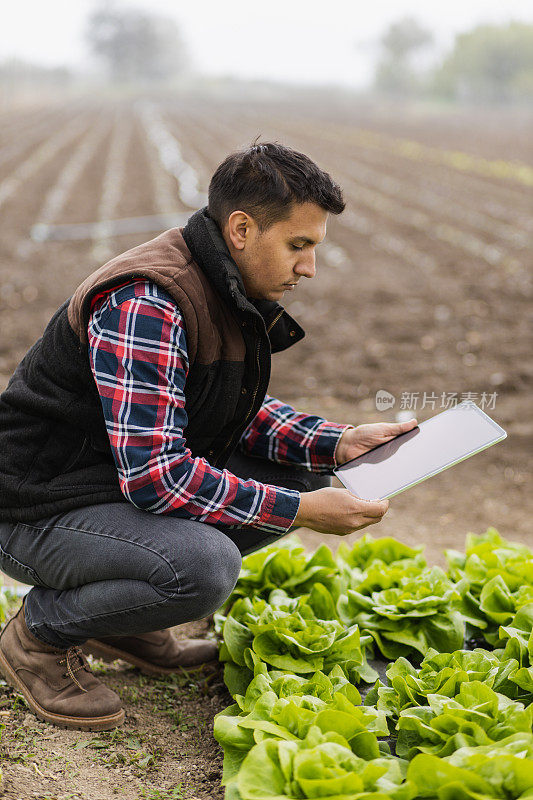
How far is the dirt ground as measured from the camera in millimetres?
2184

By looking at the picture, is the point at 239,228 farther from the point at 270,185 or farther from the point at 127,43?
the point at 127,43

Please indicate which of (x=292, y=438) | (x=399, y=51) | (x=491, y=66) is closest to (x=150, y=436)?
(x=292, y=438)

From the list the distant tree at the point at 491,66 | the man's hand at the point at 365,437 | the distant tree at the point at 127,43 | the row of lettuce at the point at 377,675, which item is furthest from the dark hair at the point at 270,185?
the distant tree at the point at 127,43

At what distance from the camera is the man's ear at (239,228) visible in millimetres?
2119

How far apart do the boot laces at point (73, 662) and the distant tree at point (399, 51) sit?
97.4 meters

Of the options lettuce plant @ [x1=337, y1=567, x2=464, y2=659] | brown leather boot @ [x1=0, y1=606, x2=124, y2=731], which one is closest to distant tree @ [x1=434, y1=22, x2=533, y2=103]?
lettuce plant @ [x1=337, y1=567, x2=464, y2=659]

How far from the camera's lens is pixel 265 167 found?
209 cm

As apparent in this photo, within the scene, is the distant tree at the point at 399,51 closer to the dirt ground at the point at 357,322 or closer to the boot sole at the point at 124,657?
the dirt ground at the point at 357,322

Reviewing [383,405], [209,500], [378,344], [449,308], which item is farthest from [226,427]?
[449,308]

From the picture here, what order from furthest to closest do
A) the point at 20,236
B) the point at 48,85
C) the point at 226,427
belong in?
1. the point at 48,85
2. the point at 20,236
3. the point at 226,427

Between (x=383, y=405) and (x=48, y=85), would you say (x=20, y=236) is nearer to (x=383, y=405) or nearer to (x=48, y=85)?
(x=383, y=405)

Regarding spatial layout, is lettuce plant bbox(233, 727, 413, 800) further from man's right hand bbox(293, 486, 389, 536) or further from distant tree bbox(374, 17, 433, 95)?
distant tree bbox(374, 17, 433, 95)

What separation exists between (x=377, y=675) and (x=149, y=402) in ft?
3.33

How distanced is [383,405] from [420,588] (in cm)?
294
